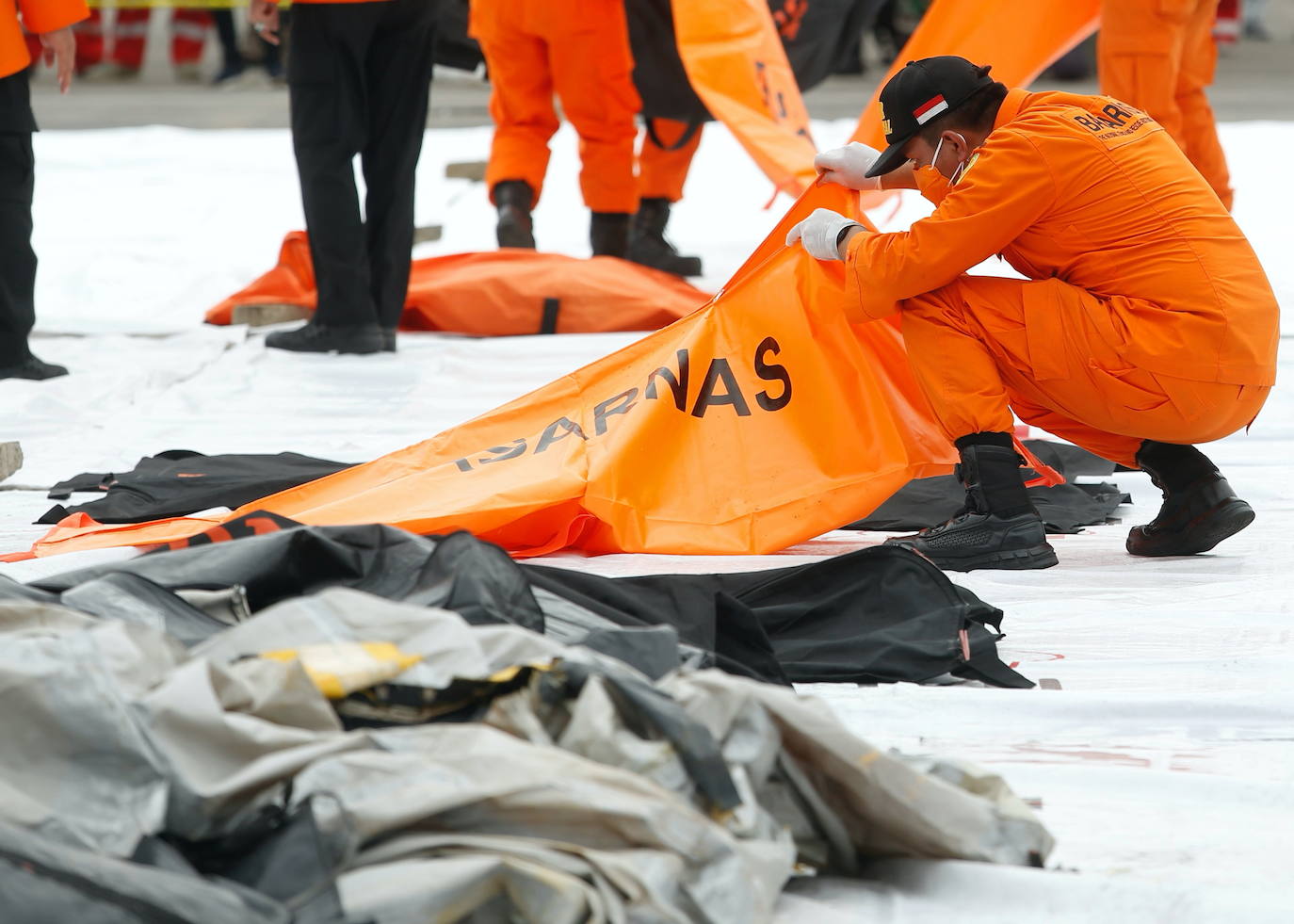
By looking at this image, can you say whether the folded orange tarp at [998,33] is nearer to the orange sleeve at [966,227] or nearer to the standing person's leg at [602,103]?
the standing person's leg at [602,103]

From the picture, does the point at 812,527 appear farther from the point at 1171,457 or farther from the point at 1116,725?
the point at 1116,725

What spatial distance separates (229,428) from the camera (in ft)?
11.1

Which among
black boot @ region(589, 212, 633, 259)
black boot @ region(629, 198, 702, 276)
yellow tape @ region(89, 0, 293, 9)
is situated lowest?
yellow tape @ region(89, 0, 293, 9)

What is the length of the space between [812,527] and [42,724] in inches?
56.1

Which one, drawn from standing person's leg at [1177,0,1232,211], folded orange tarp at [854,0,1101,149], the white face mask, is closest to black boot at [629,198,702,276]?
folded orange tarp at [854,0,1101,149]

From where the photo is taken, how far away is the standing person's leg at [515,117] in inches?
199

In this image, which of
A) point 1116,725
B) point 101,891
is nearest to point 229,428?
point 1116,725

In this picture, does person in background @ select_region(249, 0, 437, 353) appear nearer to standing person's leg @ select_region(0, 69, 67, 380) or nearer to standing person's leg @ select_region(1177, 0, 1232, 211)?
standing person's leg @ select_region(0, 69, 67, 380)

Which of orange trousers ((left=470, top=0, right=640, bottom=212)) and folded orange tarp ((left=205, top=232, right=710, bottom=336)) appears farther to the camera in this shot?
orange trousers ((left=470, top=0, right=640, bottom=212))

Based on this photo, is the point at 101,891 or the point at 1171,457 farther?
the point at 1171,457

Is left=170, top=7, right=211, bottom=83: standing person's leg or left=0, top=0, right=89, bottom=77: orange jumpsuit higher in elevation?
left=0, top=0, right=89, bottom=77: orange jumpsuit

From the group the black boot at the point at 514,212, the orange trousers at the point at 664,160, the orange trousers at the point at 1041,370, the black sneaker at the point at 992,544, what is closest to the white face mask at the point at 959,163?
the orange trousers at the point at 1041,370

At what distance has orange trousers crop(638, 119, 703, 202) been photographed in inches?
220

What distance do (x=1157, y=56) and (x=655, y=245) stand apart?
1.71m
